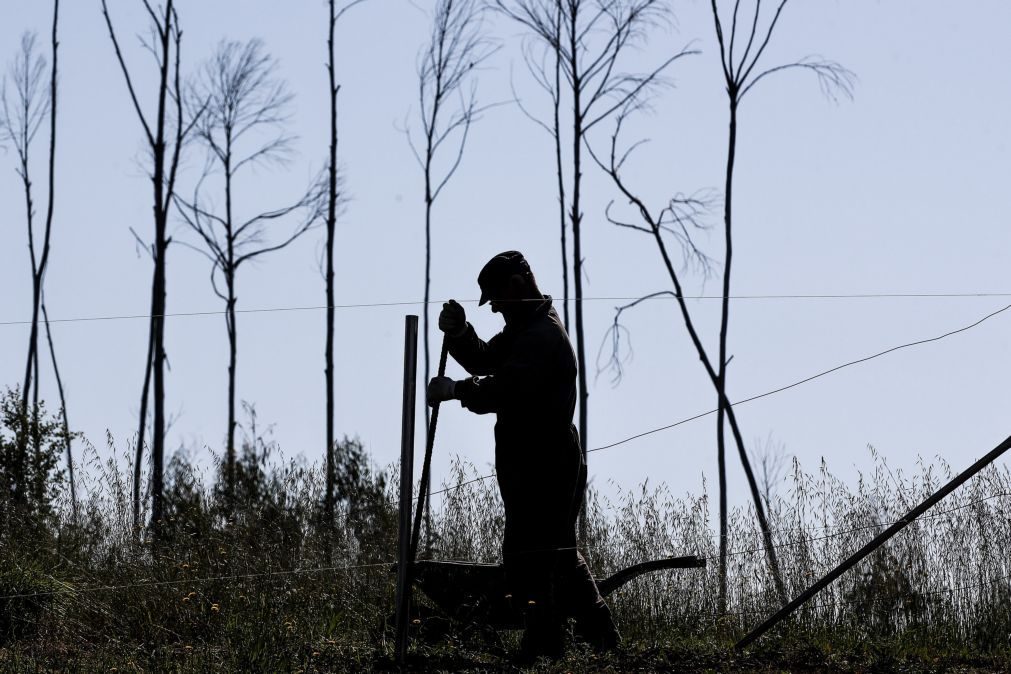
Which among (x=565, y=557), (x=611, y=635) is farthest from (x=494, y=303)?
(x=611, y=635)

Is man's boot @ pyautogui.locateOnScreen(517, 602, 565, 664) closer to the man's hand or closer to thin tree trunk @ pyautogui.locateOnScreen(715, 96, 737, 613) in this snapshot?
the man's hand

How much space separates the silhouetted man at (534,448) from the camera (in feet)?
23.4

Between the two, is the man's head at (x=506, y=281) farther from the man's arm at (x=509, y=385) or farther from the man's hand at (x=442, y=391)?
the man's hand at (x=442, y=391)

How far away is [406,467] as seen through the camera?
7.13 meters

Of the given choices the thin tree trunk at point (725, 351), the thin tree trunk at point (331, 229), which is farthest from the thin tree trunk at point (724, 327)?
the thin tree trunk at point (331, 229)

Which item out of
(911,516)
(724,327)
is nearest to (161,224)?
(724,327)

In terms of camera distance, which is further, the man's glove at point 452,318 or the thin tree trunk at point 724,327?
the thin tree trunk at point 724,327

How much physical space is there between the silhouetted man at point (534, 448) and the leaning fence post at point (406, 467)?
5.8 inches

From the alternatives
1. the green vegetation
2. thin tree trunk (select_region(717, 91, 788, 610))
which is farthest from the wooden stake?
thin tree trunk (select_region(717, 91, 788, 610))

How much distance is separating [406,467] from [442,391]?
456 millimetres

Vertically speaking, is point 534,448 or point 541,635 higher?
point 534,448

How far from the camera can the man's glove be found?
A: 7.32 metres

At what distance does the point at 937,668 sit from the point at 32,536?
6410mm

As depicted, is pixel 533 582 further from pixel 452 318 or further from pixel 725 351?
pixel 725 351
